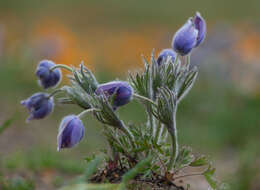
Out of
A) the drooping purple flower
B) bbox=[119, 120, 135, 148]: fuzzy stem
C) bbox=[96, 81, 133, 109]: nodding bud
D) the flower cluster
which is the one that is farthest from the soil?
the drooping purple flower

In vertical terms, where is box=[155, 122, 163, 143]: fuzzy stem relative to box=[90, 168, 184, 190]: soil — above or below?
above

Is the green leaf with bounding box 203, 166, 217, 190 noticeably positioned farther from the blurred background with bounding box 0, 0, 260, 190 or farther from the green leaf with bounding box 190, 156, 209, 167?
the blurred background with bounding box 0, 0, 260, 190

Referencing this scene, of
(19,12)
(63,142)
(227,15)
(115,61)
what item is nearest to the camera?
(63,142)

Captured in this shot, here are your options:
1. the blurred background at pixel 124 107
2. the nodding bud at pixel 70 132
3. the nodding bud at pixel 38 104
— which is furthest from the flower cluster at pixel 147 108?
the blurred background at pixel 124 107

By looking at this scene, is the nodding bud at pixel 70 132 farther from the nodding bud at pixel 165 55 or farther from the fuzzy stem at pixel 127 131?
the nodding bud at pixel 165 55

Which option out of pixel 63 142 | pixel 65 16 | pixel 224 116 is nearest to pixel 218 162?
pixel 224 116

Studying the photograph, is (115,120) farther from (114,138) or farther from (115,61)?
(115,61)

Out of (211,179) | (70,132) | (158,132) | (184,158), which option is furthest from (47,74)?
(211,179)
